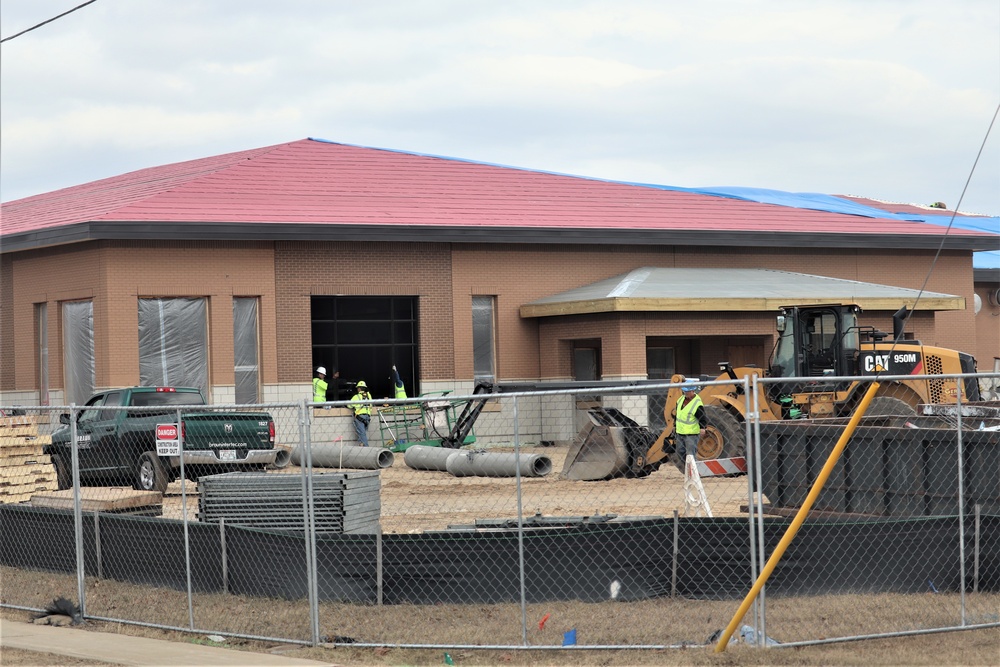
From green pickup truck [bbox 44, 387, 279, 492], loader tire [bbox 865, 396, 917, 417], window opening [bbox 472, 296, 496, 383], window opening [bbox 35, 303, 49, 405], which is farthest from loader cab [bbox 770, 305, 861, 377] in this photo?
window opening [bbox 35, 303, 49, 405]

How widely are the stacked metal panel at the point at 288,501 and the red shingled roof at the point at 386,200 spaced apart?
59.1 ft

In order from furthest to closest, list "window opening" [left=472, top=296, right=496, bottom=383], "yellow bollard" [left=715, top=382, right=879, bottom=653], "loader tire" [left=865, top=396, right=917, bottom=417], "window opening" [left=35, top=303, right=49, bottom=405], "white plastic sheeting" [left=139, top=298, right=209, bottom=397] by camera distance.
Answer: "window opening" [left=472, top=296, right=496, bottom=383]
"window opening" [left=35, top=303, right=49, bottom=405]
"white plastic sheeting" [left=139, top=298, right=209, bottom=397]
"loader tire" [left=865, top=396, right=917, bottom=417]
"yellow bollard" [left=715, top=382, right=879, bottom=653]

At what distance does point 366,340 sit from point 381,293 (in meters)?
10.9

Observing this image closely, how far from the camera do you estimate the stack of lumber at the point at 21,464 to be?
17.0 metres

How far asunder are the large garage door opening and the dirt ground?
1035cm

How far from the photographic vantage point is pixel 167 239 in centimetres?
2964

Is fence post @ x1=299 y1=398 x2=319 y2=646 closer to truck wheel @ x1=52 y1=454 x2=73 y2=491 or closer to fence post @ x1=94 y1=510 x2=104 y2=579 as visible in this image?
fence post @ x1=94 y1=510 x2=104 y2=579

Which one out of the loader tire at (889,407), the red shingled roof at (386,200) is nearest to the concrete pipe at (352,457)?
the red shingled roof at (386,200)

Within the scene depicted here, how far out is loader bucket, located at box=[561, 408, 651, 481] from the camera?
20.9 meters

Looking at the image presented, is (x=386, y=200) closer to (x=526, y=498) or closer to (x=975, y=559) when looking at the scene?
(x=526, y=498)

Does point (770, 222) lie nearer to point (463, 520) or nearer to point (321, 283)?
point (321, 283)

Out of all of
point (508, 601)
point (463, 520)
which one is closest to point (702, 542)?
point (508, 601)

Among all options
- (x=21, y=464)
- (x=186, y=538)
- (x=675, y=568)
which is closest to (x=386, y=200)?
(x=21, y=464)

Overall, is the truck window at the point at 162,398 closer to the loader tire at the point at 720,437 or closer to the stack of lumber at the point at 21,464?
the stack of lumber at the point at 21,464
